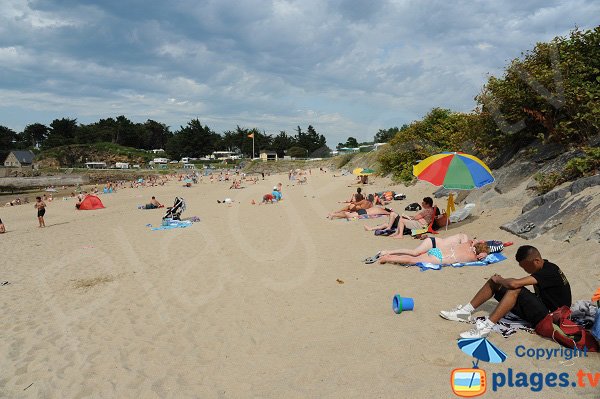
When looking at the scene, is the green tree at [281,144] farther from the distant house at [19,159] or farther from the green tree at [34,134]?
the green tree at [34,134]

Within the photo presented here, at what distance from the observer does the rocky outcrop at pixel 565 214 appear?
6.31 metres

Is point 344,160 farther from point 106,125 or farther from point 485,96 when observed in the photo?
point 106,125

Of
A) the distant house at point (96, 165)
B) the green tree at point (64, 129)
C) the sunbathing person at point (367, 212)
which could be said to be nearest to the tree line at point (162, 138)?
the green tree at point (64, 129)

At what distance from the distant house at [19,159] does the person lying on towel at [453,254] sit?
10153cm

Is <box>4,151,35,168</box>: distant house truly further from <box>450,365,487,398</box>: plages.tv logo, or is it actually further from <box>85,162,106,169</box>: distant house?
<box>450,365,487,398</box>: plages.tv logo

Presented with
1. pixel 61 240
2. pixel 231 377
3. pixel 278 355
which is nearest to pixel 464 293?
pixel 278 355

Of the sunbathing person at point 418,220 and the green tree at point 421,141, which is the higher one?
the green tree at point 421,141

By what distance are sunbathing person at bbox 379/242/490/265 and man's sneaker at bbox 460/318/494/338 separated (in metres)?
2.80

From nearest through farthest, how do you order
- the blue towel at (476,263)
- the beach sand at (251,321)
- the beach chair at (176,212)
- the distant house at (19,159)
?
the beach sand at (251,321) < the blue towel at (476,263) < the beach chair at (176,212) < the distant house at (19,159)

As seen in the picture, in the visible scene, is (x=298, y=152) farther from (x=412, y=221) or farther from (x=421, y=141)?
(x=412, y=221)

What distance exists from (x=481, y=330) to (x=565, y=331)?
2.40 ft

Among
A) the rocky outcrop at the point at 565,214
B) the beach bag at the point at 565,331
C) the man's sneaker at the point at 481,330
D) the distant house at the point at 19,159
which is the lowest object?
the man's sneaker at the point at 481,330

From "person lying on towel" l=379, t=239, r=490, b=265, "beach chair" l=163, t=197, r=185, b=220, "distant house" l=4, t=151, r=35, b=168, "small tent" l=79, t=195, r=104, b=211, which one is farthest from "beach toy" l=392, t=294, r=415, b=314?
"distant house" l=4, t=151, r=35, b=168

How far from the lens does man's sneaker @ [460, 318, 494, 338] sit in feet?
12.5
